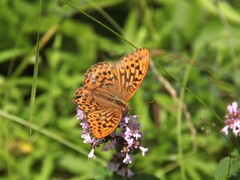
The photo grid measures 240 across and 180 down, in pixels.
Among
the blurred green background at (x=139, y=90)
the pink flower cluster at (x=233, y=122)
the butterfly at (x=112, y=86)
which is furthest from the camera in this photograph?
the blurred green background at (x=139, y=90)

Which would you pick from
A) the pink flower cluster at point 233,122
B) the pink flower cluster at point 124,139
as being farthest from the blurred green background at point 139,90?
the pink flower cluster at point 124,139

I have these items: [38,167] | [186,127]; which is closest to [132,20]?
[186,127]

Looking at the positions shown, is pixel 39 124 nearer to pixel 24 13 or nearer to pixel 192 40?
pixel 24 13

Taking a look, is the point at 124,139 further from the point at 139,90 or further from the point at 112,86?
the point at 139,90

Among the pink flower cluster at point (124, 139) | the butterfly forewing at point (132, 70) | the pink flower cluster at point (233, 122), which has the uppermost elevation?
the butterfly forewing at point (132, 70)

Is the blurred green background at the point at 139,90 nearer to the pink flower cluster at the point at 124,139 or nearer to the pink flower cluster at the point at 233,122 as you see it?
the pink flower cluster at the point at 233,122

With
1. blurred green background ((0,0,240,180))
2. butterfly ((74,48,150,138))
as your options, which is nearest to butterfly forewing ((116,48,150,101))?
butterfly ((74,48,150,138))
